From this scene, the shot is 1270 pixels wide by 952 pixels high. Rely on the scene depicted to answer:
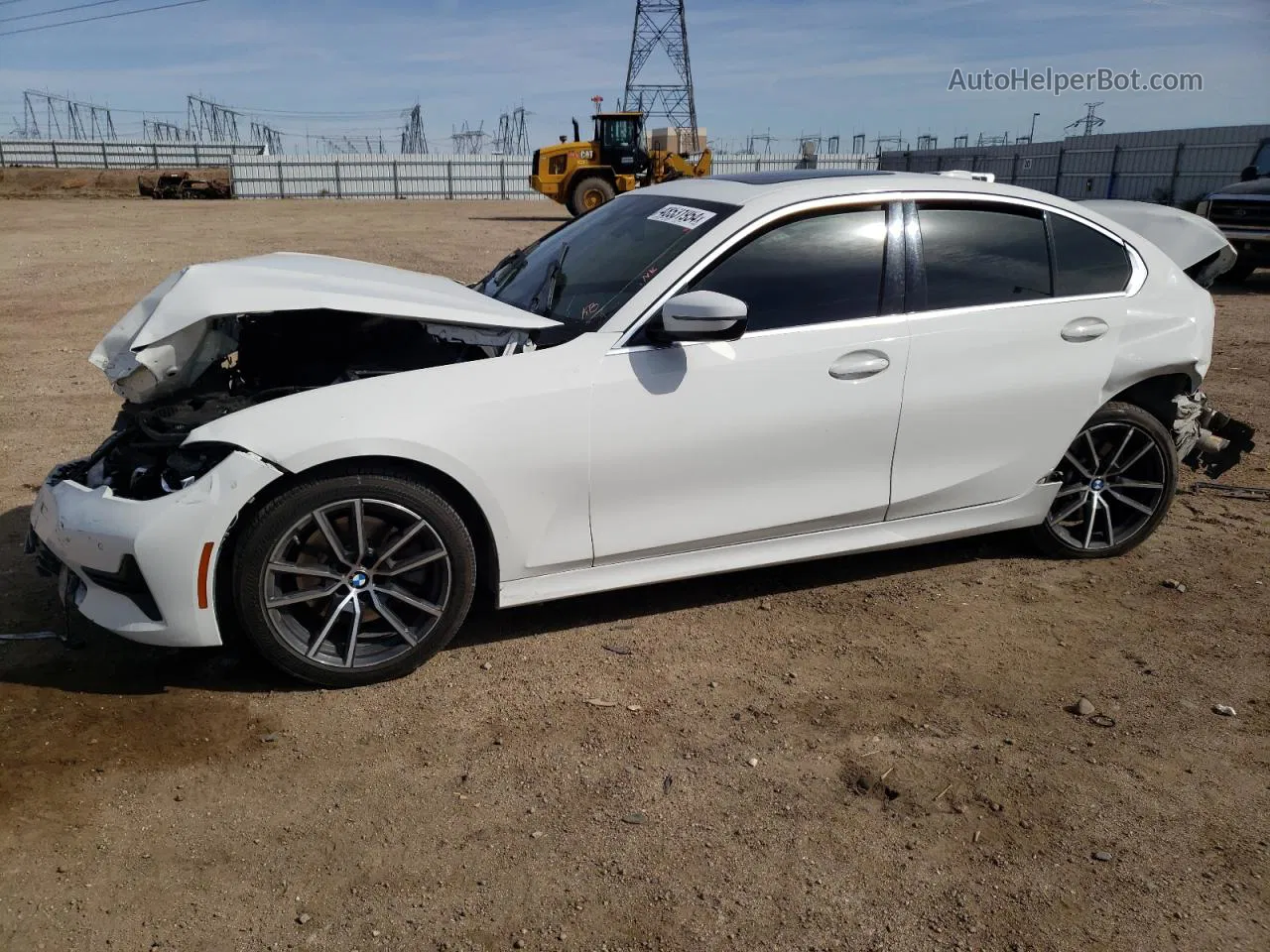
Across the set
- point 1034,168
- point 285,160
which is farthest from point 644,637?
point 285,160

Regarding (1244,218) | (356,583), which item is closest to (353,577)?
(356,583)

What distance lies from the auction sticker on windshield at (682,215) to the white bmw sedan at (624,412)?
0.07 feet

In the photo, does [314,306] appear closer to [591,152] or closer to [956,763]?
[956,763]

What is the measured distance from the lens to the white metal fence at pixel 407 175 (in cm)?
4419

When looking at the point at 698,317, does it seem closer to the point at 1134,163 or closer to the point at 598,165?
the point at 598,165

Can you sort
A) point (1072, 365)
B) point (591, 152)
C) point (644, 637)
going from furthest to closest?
point (591, 152)
point (1072, 365)
point (644, 637)

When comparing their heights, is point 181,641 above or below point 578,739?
above

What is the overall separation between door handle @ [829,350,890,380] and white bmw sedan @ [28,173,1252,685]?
13 millimetres

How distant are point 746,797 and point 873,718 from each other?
2.24 feet

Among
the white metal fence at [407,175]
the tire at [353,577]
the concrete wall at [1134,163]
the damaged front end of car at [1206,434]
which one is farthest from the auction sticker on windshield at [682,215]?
the white metal fence at [407,175]

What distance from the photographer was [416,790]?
3057 mm

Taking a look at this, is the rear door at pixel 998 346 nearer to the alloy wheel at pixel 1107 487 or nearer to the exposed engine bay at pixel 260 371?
the alloy wheel at pixel 1107 487

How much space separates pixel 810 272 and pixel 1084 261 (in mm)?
1412

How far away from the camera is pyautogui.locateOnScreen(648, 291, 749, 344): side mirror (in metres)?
3.57
